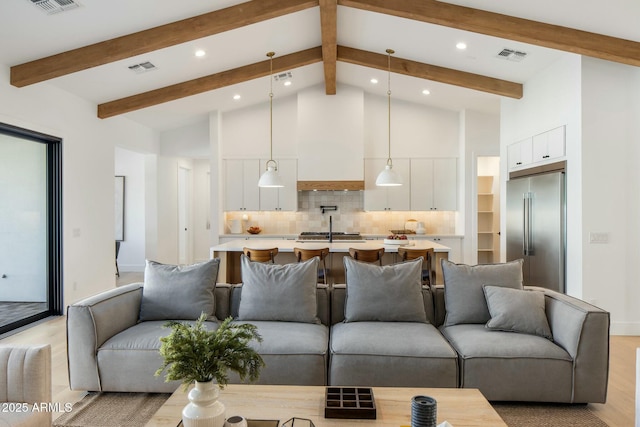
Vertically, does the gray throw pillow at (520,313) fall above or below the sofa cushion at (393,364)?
above

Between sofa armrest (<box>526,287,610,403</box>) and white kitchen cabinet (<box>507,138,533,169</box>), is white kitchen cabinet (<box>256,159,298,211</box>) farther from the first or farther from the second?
sofa armrest (<box>526,287,610,403</box>)

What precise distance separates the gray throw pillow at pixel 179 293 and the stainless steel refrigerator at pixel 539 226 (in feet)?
12.6

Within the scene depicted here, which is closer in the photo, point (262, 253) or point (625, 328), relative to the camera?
point (625, 328)

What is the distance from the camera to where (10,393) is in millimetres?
1938

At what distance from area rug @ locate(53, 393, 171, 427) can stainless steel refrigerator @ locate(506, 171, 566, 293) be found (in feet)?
14.2

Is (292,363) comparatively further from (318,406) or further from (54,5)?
(54,5)

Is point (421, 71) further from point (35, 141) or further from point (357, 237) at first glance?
point (35, 141)

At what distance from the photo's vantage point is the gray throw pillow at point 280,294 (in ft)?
10.5

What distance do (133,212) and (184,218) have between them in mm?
1086

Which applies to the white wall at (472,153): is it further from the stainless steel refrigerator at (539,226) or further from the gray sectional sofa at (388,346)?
the gray sectional sofa at (388,346)

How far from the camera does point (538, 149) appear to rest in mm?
5430

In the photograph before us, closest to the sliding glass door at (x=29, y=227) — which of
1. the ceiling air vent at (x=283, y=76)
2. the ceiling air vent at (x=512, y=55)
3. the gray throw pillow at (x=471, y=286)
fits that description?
the ceiling air vent at (x=283, y=76)

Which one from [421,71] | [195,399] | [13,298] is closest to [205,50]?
[421,71]

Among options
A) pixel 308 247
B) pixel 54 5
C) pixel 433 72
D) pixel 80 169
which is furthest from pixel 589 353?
pixel 80 169
